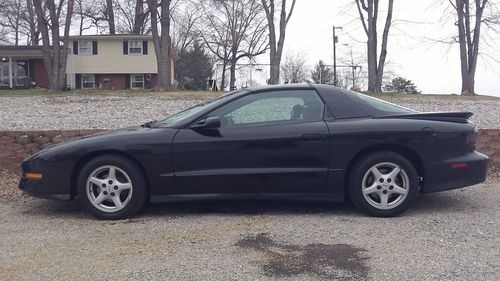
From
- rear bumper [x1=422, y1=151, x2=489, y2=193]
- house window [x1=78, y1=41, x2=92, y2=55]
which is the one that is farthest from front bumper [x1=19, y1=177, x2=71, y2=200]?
house window [x1=78, y1=41, x2=92, y2=55]

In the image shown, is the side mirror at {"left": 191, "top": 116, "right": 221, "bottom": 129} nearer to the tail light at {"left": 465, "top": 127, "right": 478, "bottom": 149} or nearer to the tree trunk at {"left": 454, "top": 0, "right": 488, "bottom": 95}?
the tail light at {"left": 465, "top": 127, "right": 478, "bottom": 149}

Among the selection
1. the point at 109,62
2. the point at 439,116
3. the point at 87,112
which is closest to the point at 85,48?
the point at 109,62

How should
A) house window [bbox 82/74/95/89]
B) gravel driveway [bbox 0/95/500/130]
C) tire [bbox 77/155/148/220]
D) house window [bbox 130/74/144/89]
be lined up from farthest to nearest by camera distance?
house window [bbox 130/74/144/89]
house window [bbox 82/74/95/89]
gravel driveway [bbox 0/95/500/130]
tire [bbox 77/155/148/220]

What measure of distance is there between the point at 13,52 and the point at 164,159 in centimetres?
3557

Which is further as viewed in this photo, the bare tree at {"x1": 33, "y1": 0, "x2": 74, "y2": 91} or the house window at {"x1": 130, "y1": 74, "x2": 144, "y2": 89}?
the house window at {"x1": 130, "y1": 74, "x2": 144, "y2": 89}

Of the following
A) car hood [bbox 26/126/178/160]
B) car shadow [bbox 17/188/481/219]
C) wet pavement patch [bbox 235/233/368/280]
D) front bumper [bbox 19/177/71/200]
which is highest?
car hood [bbox 26/126/178/160]

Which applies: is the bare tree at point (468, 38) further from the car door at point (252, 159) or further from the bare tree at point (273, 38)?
the car door at point (252, 159)

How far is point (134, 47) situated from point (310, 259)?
37691 mm

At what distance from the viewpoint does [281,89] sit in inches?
236

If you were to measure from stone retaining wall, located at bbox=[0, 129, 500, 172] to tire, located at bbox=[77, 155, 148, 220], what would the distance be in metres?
A: 2.39

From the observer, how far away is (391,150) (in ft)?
18.7

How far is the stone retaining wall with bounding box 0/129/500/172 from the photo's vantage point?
304 inches

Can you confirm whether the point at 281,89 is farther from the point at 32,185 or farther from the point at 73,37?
the point at 73,37

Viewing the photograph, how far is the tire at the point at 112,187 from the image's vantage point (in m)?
5.55
